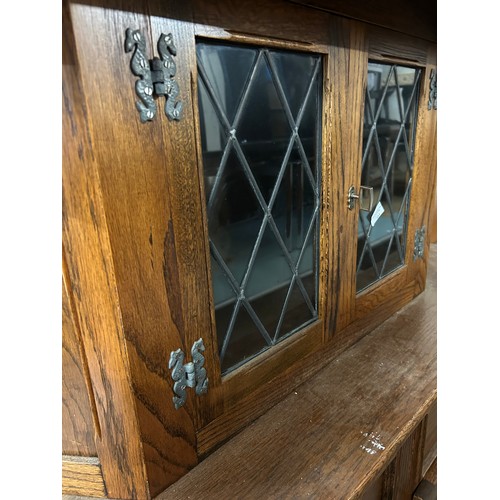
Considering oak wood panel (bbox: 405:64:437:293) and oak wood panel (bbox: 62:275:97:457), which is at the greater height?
oak wood panel (bbox: 405:64:437:293)

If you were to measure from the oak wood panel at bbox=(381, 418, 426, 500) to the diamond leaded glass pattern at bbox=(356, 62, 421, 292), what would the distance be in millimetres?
337

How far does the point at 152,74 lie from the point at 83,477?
1.96ft

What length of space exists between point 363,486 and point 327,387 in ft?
0.72

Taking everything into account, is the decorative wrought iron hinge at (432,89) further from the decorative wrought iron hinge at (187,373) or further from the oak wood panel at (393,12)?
the decorative wrought iron hinge at (187,373)

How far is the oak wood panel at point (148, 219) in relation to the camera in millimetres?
438

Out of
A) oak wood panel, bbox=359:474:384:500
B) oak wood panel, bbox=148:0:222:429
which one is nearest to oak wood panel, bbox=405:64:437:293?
oak wood panel, bbox=359:474:384:500

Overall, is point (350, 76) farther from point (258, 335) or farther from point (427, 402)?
point (427, 402)

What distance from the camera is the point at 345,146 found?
0.78 meters

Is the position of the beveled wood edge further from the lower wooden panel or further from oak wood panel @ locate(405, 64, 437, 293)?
the lower wooden panel

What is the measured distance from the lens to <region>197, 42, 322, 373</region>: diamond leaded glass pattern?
589 mm

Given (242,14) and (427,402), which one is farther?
(427,402)

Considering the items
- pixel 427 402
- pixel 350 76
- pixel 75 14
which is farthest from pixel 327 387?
pixel 75 14

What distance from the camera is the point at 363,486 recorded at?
0.60 meters

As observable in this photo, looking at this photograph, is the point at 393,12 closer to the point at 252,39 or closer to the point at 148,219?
the point at 252,39
